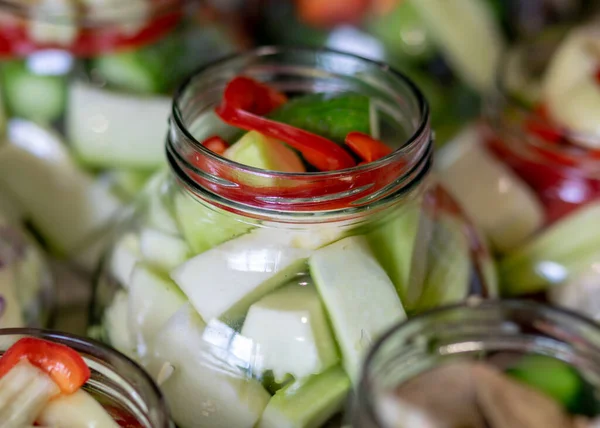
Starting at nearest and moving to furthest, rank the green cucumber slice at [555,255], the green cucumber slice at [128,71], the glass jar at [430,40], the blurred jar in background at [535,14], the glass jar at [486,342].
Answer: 1. the glass jar at [486,342]
2. the green cucumber slice at [555,255]
3. the green cucumber slice at [128,71]
4. the glass jar at [430,40]
5. the blurred jar in background at [535,14]

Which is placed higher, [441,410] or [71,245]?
[441,410]

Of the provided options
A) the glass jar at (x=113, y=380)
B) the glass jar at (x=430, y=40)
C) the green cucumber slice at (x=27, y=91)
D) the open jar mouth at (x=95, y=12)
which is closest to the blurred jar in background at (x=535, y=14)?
the glass jar at (x=430, y=40)

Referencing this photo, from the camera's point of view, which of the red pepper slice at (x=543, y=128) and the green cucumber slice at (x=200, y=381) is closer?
the green cucumber slice at (x=200, y=381)

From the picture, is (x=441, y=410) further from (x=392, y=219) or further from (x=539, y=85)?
(x=539, y=85)

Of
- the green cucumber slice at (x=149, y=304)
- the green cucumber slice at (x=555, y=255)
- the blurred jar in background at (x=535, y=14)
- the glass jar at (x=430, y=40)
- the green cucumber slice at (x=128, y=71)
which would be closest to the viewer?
the green cucumber slice at (x=149, y=304)

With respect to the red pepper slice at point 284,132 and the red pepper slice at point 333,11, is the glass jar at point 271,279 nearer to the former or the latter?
the red pepper slice at point 284,132

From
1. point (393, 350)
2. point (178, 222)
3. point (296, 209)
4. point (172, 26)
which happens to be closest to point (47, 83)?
point (172, 26)

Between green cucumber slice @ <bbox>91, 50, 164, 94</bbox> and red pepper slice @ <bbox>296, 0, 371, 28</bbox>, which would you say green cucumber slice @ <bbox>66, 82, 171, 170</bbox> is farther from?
red pepper slice @ <bbox>296, 0, 371, 28</bbox>
